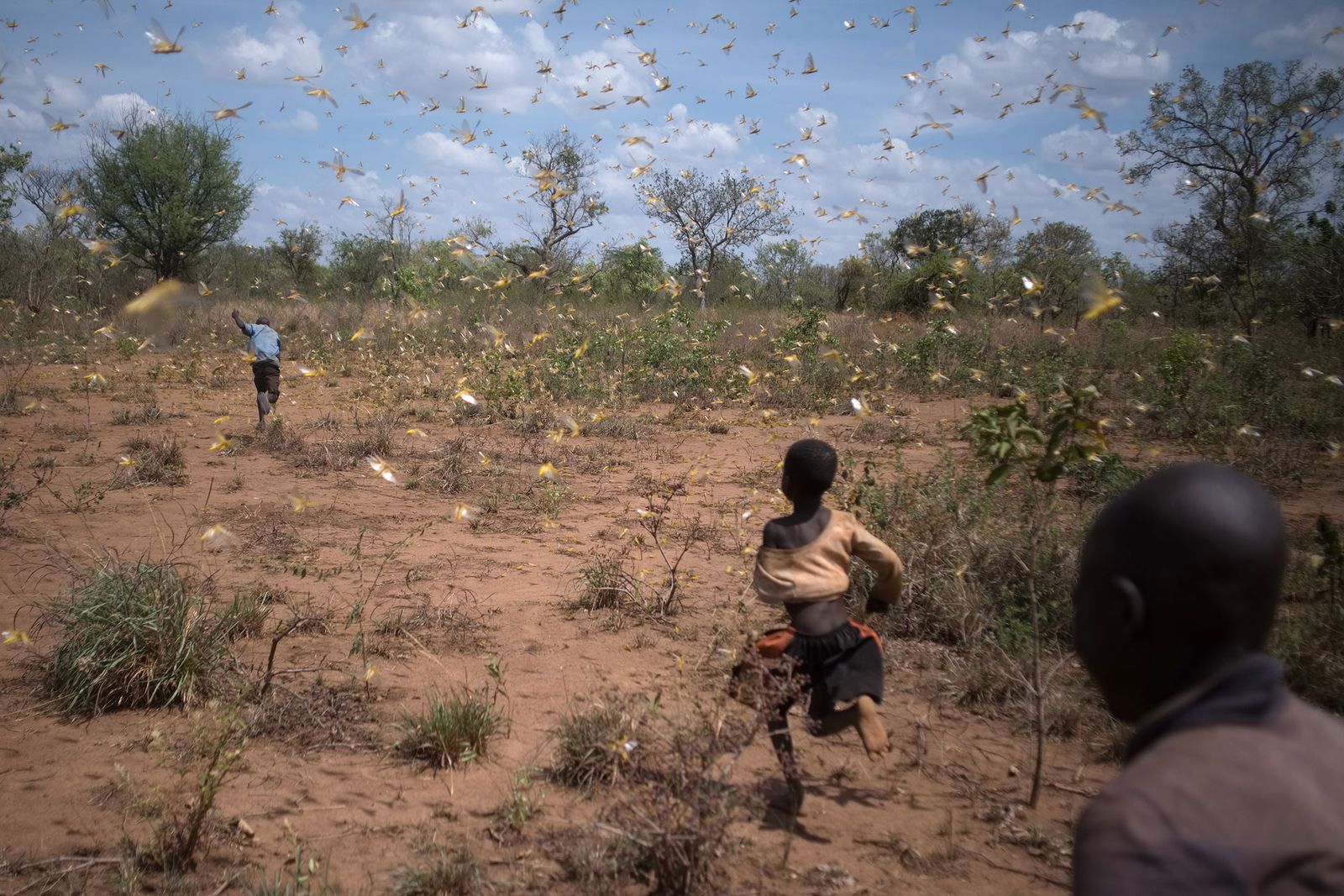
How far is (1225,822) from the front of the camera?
0.79m

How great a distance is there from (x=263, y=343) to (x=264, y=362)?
0.28m

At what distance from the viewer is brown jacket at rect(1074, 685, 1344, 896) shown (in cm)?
78

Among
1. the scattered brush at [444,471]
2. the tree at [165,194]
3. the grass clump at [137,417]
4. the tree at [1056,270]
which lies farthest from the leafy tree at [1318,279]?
the tree at [165,194]

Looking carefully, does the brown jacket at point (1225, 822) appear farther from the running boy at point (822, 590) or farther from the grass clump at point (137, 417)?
the grass clump at point (137, 417)

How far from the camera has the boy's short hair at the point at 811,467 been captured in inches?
110

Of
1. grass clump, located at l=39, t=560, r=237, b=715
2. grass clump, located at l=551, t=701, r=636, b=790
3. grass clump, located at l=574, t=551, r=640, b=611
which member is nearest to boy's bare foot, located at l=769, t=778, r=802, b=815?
grass clump, located at l=551, t=701, r=636, b=790

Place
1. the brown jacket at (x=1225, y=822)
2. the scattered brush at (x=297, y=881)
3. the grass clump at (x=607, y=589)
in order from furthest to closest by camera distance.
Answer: the grass clump at (x=607, y=589), the scattered brush at (x=297, y=881), the brown jacket at (x=1225, y=822)

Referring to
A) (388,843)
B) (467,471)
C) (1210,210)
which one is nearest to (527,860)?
(388,843)

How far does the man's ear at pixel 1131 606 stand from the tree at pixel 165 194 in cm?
2633

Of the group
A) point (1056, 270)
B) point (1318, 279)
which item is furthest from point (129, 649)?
point (1056, 270)

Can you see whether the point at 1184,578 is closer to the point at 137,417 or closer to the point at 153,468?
the point at 153,468

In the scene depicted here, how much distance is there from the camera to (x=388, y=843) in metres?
2.90

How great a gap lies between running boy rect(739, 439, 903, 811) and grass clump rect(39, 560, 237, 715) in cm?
258

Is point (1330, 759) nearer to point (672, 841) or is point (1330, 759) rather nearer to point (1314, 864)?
point (1314, 864)
